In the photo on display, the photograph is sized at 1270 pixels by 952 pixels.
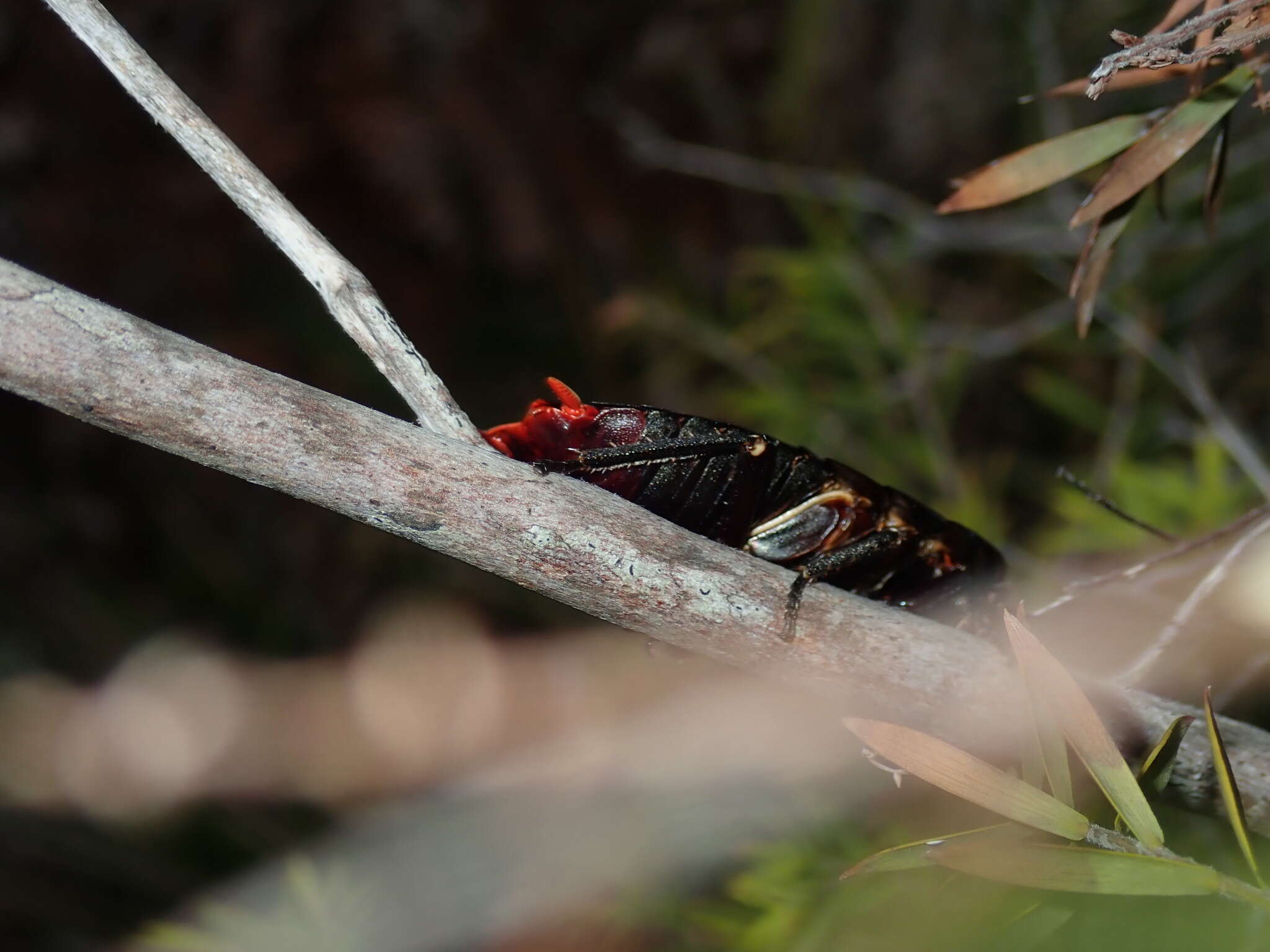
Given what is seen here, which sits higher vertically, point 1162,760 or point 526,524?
point 526,524

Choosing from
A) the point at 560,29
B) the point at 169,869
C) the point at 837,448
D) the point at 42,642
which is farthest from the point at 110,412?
the point at 560,29

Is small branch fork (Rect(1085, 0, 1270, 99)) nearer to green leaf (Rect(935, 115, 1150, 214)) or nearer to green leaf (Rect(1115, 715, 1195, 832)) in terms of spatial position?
green leaf (Rect(935, 115, 1150, 214))

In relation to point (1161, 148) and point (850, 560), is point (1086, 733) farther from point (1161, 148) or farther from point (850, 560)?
point (1161, 148)

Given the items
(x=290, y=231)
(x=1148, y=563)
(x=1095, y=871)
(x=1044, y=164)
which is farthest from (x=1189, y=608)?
(x=290, y=231)

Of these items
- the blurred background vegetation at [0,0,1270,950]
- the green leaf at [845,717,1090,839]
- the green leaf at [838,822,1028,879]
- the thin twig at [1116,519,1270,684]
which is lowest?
the green leaf at [838,822,1028,879]

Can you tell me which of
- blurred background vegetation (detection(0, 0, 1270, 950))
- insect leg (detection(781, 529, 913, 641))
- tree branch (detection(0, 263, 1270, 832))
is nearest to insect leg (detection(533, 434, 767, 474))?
tree branch (detection(0, 263, 1270, 832))

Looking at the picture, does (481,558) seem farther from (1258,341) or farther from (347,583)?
(1258,341)

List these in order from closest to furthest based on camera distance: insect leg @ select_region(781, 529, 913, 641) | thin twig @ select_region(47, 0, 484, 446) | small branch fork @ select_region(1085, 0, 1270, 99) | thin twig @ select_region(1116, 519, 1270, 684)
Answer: small branch fork @ select_region(1085, 0, 1270, 99) < thin twig @ select_region(47, 0, 484, 446) < insect leg @ select_region(781, 529, 913, 641) < thin twig @ select_region(1116, 519, 1270, 684)

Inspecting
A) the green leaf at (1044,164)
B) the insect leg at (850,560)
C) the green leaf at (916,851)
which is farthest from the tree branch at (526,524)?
the green leaf at (1044,164)
